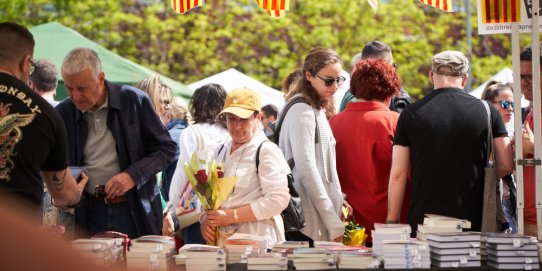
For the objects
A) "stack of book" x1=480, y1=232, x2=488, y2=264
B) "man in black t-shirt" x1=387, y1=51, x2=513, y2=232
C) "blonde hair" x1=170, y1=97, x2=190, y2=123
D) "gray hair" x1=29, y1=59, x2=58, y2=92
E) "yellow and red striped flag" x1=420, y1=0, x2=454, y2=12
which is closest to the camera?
"stack of book" x1=480, y1=232, x2=488, y2=264

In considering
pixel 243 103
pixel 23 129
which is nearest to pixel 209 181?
pixel 243 103

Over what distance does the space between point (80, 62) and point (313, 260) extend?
1903 mm

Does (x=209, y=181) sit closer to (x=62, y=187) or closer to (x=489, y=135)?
(x=62, y=187)

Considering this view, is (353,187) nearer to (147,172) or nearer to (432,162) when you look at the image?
(432,162)

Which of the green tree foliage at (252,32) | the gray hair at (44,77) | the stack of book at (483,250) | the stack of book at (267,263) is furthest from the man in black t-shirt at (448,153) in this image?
the green tree foliage at (252,32)

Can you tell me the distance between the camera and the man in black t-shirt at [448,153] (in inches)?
186

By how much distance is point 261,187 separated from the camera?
487 cm

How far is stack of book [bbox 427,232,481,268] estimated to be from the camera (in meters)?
3.77

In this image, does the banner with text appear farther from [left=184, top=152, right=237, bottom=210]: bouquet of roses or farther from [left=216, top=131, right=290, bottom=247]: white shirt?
[left=184, top=152, right=237, bottom=210]: bouquet of roses

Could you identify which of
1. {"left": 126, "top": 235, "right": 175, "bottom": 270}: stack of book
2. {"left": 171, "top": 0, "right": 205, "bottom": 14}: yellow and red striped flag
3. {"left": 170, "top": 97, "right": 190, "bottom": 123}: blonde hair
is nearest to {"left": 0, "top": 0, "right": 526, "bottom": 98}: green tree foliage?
{"left": 170, "top": 97, "right": 190, "bottom": 123}: blonde hair

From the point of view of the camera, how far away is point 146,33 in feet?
84.9

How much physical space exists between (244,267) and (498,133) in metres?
1.78

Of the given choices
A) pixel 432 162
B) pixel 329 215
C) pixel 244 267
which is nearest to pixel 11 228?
pixel 244 267

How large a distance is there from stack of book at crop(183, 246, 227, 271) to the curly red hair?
5.91ft
